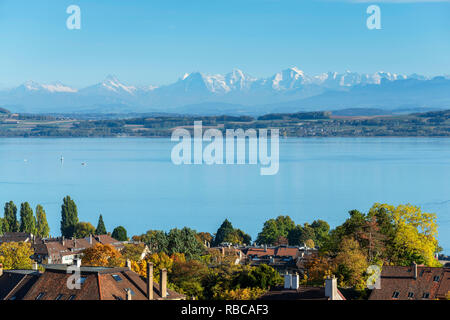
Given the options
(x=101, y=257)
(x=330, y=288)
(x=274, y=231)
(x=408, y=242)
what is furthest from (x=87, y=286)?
(x=274, y=231)

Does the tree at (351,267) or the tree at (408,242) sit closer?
the tree at (351,267)

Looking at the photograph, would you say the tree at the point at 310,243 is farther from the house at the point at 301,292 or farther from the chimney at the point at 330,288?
the chimney at the point at 330,288

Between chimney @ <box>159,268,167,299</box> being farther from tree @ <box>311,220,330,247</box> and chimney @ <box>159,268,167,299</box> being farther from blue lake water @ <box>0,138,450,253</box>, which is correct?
blue lake water @ <box>0,138,450,253</box>

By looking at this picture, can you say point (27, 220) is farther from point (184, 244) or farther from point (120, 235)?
point (184, 244)

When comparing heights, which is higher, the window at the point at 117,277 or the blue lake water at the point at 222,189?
the window at the point at 117,277

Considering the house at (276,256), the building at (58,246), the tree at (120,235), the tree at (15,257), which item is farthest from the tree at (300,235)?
the tree at (15,257)
